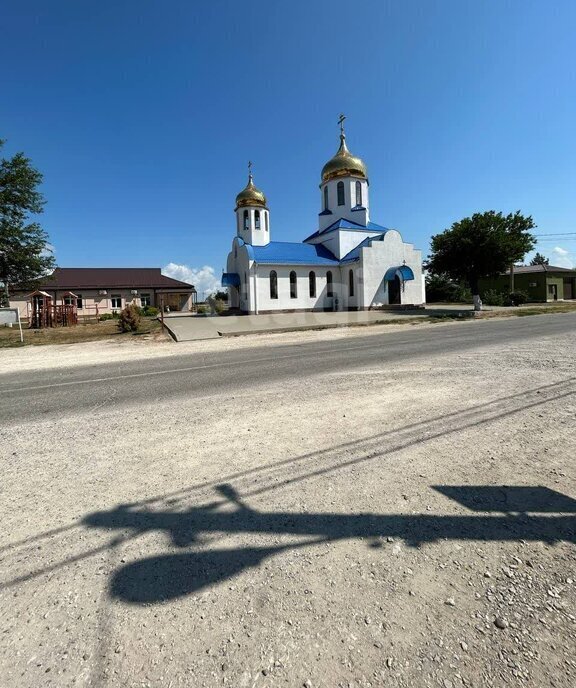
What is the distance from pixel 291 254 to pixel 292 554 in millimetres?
31734

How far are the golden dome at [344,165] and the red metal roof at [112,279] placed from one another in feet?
79.9

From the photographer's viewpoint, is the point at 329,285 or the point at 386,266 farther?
the point at 329,285

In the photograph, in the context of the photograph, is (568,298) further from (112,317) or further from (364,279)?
(112,317)

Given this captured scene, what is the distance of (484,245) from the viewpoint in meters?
26.8

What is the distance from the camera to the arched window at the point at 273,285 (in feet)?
103

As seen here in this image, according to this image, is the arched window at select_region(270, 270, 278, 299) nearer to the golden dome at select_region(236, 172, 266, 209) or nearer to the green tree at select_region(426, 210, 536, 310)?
the golden dome at select_region(236, 172, 266, 209)

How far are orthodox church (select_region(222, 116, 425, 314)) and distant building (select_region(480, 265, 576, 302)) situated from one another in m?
19.8

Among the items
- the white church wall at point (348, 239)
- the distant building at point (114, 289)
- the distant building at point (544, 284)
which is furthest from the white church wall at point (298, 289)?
the distant building at point (544, 284)

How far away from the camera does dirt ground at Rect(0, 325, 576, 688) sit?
170 cm

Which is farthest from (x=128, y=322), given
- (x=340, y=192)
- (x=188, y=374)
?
(x=340, y=192)

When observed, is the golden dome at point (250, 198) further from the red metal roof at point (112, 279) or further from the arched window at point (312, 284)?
the red metal roof at point (112, 279)

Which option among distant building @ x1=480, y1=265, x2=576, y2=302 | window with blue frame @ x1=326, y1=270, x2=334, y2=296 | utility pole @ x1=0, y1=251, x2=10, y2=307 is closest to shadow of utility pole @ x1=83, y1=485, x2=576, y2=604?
window with blue frame @ x1=326, y1=270, x2=334, y2=296

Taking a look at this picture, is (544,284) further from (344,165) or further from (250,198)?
(250,198)

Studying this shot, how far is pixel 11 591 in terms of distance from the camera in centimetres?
215
